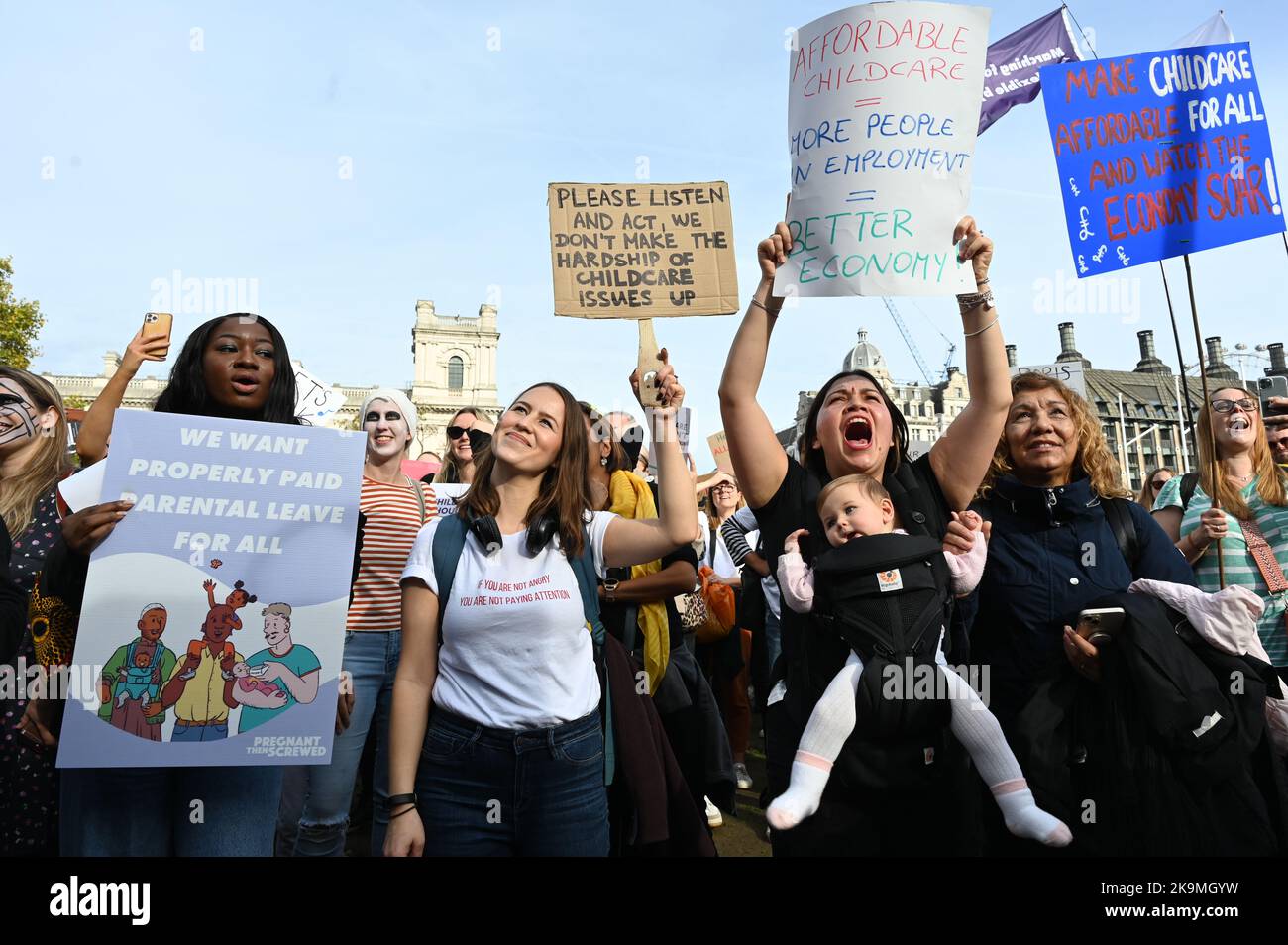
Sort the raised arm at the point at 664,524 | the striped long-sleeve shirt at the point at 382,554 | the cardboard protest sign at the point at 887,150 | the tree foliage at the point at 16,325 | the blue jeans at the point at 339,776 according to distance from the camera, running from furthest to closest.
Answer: the tree foliage at the point at 16,325 → the striped long-sleeve shirt at the point at 382,554 → the blue jeans at the point at 339,776 → the cardboard protest sign at the point at 887,150 → the raised arm at the point at 664,524

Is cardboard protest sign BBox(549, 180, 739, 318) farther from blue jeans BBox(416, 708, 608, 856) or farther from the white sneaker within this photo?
the white sneaker

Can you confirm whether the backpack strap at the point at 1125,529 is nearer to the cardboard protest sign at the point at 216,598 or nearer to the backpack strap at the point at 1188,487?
the backpack strap at the point at 1188,487

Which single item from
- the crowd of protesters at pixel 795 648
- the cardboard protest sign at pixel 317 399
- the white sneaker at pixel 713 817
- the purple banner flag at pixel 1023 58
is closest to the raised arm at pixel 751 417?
the crowd of protesters at pixel 795 648

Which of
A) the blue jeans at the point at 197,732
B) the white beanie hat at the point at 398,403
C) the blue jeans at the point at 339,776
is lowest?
the blue jeans at the point at 339,776

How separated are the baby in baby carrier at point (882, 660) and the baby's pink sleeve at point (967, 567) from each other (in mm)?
96

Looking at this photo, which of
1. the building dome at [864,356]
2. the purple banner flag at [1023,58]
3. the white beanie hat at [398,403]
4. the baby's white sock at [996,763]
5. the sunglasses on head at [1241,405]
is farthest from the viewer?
the building dome at [864,356]

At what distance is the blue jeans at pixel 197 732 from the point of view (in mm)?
2119

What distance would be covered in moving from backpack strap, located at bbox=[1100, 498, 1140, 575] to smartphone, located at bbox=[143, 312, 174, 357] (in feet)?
10.5

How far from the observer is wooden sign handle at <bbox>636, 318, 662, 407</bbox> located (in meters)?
2.78

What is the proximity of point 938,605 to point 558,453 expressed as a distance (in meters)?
1.16

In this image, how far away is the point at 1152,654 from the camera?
242 centimetres

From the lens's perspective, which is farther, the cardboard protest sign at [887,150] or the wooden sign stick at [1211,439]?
the wooden sign stick at [1211,439]
